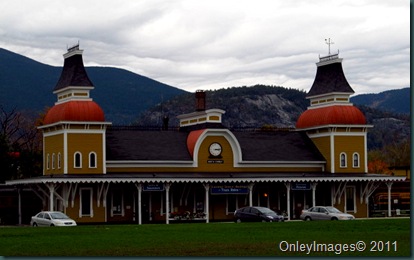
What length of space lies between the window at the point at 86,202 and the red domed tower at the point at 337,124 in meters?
18.9

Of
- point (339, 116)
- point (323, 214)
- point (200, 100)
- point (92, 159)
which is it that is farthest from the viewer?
point (339, 116)

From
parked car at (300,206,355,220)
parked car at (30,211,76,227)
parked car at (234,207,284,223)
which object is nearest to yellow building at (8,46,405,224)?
parked car at (234,207,284,223)

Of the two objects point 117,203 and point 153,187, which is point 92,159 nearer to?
point 117,203

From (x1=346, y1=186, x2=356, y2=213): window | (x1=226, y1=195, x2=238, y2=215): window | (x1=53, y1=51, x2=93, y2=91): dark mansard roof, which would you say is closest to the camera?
(x1=53, y1=51, x2=93, y2=91): dark mansard roof

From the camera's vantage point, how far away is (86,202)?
205 feet

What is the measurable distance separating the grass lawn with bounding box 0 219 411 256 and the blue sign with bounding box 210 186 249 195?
19420 millimetres

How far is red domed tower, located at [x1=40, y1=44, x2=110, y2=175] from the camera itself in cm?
6309

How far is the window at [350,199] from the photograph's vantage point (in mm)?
71062

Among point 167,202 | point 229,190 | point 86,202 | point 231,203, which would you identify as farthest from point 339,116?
point 86,202

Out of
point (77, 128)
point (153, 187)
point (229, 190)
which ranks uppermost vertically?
point (77, 128)

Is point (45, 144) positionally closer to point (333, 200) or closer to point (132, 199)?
point (132, 199)

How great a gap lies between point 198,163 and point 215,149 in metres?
1.61

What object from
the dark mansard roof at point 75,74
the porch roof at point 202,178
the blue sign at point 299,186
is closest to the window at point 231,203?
the porch roof at point 202,178

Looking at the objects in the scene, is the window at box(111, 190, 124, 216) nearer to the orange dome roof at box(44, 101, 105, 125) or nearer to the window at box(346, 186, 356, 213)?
the orange dome roof at box(44, 101, 105, 125)
